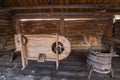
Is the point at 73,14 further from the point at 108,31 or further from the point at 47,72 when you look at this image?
the point at 47,72

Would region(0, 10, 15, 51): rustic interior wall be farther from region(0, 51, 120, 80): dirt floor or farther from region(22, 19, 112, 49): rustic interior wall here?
region(0, 51, 120, 80): dirt floor

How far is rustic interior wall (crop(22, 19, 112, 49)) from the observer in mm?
5867

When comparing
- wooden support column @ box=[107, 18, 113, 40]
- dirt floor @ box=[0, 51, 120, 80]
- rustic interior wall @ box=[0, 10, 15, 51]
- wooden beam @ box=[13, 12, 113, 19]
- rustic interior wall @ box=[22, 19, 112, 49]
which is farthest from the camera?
rustic interior wall @ box=[22, 19, 112, 49]

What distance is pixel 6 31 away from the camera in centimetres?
550

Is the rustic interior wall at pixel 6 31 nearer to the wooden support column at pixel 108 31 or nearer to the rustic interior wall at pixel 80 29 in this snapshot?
the rustic interior wall at pixel 80 29

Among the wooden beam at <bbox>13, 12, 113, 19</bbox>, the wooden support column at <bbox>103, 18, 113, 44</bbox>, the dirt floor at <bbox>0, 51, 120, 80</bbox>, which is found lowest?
the dirt floor at <bbox>0, 51, 120, 80</bbox>

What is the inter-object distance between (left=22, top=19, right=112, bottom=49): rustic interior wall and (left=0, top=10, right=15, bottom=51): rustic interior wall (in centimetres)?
68

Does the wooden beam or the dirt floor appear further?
the wooden beam

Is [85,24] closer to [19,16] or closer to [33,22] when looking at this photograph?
[33,22]

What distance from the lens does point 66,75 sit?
323 cm

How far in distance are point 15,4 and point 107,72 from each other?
14.9 ft

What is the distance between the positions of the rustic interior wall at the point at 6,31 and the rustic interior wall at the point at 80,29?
0.68 m

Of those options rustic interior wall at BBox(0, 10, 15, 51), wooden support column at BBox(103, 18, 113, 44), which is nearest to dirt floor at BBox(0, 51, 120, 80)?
rustic interior wall at BBox(0, 10, 15, 51)

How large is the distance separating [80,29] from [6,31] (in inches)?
143
